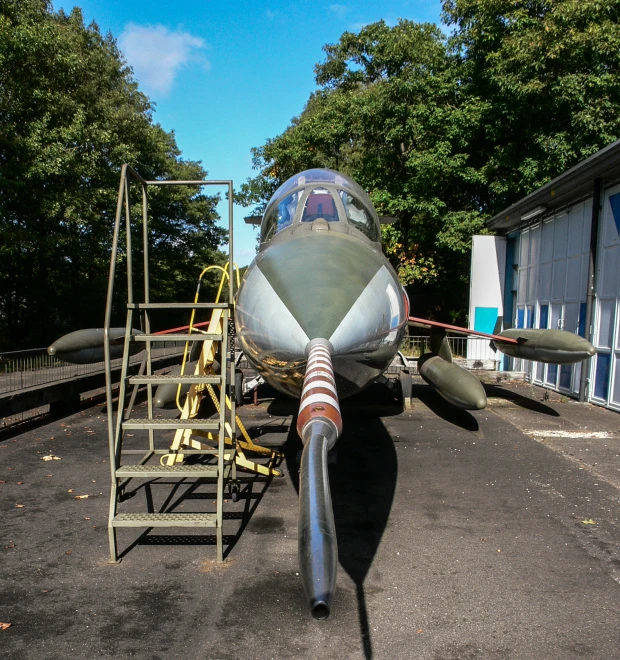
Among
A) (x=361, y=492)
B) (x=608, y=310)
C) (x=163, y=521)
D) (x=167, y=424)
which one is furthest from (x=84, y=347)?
(x=608, y=310)

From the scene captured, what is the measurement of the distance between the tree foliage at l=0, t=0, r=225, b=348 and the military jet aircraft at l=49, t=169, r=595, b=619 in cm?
1379

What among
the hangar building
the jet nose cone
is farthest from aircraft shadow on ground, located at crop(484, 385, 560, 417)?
the jet nose cone

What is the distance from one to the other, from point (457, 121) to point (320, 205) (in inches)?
661

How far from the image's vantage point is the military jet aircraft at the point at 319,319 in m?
1.77

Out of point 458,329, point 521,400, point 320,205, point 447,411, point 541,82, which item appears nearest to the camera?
point 320,205

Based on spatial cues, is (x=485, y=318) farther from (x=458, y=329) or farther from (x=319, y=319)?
(x=319, y=319)

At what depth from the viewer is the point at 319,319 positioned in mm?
3396

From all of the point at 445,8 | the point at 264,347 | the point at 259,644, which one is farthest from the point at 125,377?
the point at 445,8

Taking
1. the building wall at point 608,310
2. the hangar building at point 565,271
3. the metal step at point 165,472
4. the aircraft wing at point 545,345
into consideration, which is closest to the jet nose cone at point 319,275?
the metal step at point 165,472

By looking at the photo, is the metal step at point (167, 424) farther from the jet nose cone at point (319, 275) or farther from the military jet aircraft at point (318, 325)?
the jet nose cone at point (319, 275)

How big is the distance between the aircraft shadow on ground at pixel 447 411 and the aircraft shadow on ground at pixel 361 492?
1.49 meters

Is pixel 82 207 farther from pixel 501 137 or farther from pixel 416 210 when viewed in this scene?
pixel 501 137

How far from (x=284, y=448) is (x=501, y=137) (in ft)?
57.9

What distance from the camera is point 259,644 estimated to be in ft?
9.70
